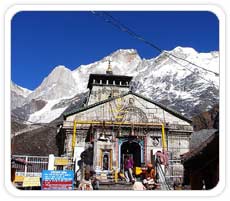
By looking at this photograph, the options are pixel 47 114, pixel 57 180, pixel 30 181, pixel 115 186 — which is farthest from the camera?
pixel 47 114

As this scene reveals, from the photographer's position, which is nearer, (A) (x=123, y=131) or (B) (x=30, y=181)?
(B) (x=30, y=181)

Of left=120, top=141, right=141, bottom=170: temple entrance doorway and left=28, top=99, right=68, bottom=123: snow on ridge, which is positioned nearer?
left=120, top=141, right=141, bottom=170: temple entrance doorway

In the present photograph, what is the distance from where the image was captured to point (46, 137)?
3578 cm

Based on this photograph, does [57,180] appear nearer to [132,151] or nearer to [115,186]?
[115,186]

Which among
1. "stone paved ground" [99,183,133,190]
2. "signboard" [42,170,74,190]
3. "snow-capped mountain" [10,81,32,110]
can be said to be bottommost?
"stone paved ground" [99,183,133,190]

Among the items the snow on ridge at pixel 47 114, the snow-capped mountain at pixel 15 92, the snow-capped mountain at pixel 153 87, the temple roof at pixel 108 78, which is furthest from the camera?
the snow on ridge at pixel 47 114

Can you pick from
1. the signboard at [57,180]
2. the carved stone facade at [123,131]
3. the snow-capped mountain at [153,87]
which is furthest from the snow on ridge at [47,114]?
the signboard at [57,180]

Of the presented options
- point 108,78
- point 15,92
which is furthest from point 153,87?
point 15,92

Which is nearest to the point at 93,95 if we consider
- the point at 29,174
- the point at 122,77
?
the point at 122,77

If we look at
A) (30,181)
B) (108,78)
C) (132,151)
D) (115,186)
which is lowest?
(115,186)

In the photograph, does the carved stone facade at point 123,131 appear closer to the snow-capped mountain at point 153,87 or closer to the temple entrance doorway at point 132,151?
the temple entrance doorway at point 132,151

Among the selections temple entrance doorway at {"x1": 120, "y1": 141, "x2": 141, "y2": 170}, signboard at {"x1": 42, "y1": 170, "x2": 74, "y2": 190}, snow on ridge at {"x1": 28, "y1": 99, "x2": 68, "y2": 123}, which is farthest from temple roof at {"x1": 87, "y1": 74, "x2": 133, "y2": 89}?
snow on ridge at {"x1": 28, "y1": 99, "x2": 68, "y2": 123}

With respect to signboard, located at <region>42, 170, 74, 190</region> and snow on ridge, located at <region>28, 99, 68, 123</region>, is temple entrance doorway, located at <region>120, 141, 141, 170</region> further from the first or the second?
snow on ridge, located at <region>28, 99, 68, 123</region>

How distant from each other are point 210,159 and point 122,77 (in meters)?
14.6
